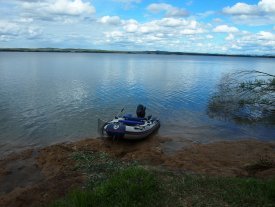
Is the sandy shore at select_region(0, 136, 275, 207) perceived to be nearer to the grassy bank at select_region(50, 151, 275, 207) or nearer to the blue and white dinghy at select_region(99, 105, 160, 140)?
the blue and white dinghy at select_region(99, 105, 160, 140)

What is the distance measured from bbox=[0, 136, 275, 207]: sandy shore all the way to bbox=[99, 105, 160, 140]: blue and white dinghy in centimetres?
53

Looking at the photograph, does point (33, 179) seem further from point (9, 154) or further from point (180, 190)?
point (180, 190)

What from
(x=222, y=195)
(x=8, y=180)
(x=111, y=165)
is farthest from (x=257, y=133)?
(x=8, y=180)

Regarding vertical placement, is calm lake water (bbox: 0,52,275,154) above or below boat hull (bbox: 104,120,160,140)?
below

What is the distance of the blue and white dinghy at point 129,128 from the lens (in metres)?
20.1

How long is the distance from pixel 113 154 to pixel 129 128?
300cm

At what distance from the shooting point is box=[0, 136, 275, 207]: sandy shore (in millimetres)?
11859

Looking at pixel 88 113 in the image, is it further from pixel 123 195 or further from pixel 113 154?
pixel 123 195

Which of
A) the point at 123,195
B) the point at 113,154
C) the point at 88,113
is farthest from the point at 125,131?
the point at 123,195

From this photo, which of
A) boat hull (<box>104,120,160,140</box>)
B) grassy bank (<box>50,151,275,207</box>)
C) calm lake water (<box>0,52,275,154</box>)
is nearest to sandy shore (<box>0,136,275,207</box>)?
boat hull (<box>104,120,160,140</box>)

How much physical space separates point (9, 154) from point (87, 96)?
19523mm

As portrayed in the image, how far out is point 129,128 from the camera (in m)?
20.4

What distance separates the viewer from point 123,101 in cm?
3544

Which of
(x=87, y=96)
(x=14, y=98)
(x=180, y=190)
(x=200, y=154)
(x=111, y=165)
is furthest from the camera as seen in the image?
(x=87, y=96)
